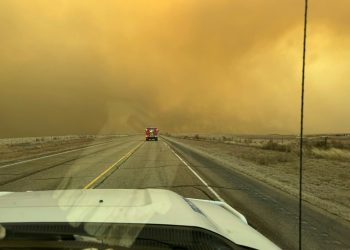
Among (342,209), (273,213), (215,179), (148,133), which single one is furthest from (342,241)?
(148,133)

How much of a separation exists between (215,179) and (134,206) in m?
16.2

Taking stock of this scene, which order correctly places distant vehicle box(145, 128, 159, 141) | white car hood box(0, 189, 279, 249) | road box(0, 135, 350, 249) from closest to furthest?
white car hood box(0, 189, 279, 249), road box(0, 135, 350, 249), distant vehicle box(145, 128, 159, 141)

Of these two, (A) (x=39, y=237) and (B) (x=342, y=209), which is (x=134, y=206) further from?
(B) (x=342, y=209)

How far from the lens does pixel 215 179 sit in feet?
62.7

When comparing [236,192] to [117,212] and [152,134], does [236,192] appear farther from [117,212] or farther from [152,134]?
[152,134]

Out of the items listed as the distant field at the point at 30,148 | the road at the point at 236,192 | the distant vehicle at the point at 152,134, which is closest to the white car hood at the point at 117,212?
the road at the point at 236,192

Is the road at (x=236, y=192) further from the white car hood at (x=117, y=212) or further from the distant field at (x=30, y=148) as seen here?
the distant field at (x=30, y=148)

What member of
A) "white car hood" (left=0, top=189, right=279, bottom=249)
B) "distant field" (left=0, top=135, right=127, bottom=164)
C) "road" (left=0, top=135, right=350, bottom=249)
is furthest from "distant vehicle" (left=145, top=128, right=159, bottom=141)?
"white car hood" (left=0, top=189, right=279, bottom=249)

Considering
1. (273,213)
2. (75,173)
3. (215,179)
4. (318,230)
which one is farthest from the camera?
(75,173)

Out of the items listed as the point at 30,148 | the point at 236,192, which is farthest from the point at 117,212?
the point at 30,148

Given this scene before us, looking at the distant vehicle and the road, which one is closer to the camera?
the road

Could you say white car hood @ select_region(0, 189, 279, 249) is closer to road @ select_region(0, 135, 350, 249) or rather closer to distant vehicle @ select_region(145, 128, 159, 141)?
road @ select_region(0, 135, 350, 249)

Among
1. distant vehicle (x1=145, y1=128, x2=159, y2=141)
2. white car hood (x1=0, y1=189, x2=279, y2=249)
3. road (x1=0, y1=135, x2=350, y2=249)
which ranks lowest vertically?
road (x1=0, y1=135, x2=350, y2=249)

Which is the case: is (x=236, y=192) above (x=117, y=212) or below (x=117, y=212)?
below
